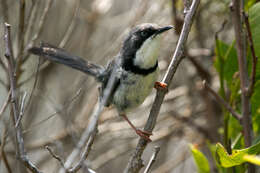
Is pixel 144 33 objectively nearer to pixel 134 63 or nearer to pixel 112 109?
pixel 134 63

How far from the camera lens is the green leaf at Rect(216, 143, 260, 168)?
2.03 meters

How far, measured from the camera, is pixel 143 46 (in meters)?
3.14

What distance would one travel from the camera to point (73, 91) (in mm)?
4582

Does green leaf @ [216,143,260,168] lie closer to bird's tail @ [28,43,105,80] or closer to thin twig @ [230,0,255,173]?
thin twig @ [230,0,255,173]

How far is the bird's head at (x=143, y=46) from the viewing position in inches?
121

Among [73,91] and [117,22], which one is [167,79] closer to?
[73,91]

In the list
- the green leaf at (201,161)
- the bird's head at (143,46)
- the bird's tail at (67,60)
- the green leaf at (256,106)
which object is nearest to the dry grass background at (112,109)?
the bird's tail at (67,60)

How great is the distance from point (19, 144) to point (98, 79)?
5.41 ft

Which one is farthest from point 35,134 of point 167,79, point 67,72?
point 167,79

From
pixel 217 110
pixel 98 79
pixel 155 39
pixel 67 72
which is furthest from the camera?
pixel 67 72

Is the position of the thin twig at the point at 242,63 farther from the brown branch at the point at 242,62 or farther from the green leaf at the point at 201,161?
the green leaf at the point at 201,161

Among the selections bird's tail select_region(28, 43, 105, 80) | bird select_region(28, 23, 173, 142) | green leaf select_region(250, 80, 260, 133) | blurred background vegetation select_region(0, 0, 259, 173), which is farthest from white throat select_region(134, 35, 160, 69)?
green leaf select_region(250, 80, 260, 133)

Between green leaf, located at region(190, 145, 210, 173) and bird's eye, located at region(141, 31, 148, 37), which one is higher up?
bird's eye, located at region(141, 31, 148, 37)

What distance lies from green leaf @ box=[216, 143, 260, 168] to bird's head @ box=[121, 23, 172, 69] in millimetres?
1106
